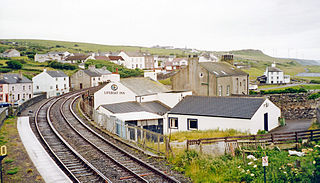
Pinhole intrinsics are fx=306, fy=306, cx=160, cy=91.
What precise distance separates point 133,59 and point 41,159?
4007 inches

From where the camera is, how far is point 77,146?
69.7 ft

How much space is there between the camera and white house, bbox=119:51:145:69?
117562 millimetres

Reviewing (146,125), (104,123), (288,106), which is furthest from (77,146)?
(288,106)

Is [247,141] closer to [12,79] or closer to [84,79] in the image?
[12,79]

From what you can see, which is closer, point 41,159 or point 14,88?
point 41,159

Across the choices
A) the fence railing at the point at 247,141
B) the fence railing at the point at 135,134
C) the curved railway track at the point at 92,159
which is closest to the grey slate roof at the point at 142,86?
the fence railing at the point at 135,134

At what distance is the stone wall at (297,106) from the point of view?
51750 millimetres

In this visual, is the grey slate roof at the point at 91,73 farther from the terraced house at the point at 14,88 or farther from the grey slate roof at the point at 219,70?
the grey slate roof at the point at 219,70

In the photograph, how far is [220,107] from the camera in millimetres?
29062

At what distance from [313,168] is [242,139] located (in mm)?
7021

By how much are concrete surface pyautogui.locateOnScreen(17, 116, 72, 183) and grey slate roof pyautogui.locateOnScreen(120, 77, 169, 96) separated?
40.1ft

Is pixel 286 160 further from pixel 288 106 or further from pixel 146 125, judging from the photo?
pixel 288 106

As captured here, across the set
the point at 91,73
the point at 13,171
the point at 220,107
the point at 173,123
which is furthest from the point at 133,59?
the point at 13,171

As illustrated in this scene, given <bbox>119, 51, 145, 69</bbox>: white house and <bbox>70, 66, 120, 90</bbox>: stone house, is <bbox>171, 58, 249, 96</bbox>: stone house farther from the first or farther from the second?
<bbox>119, 51, 145, 69</bbox>: white house
